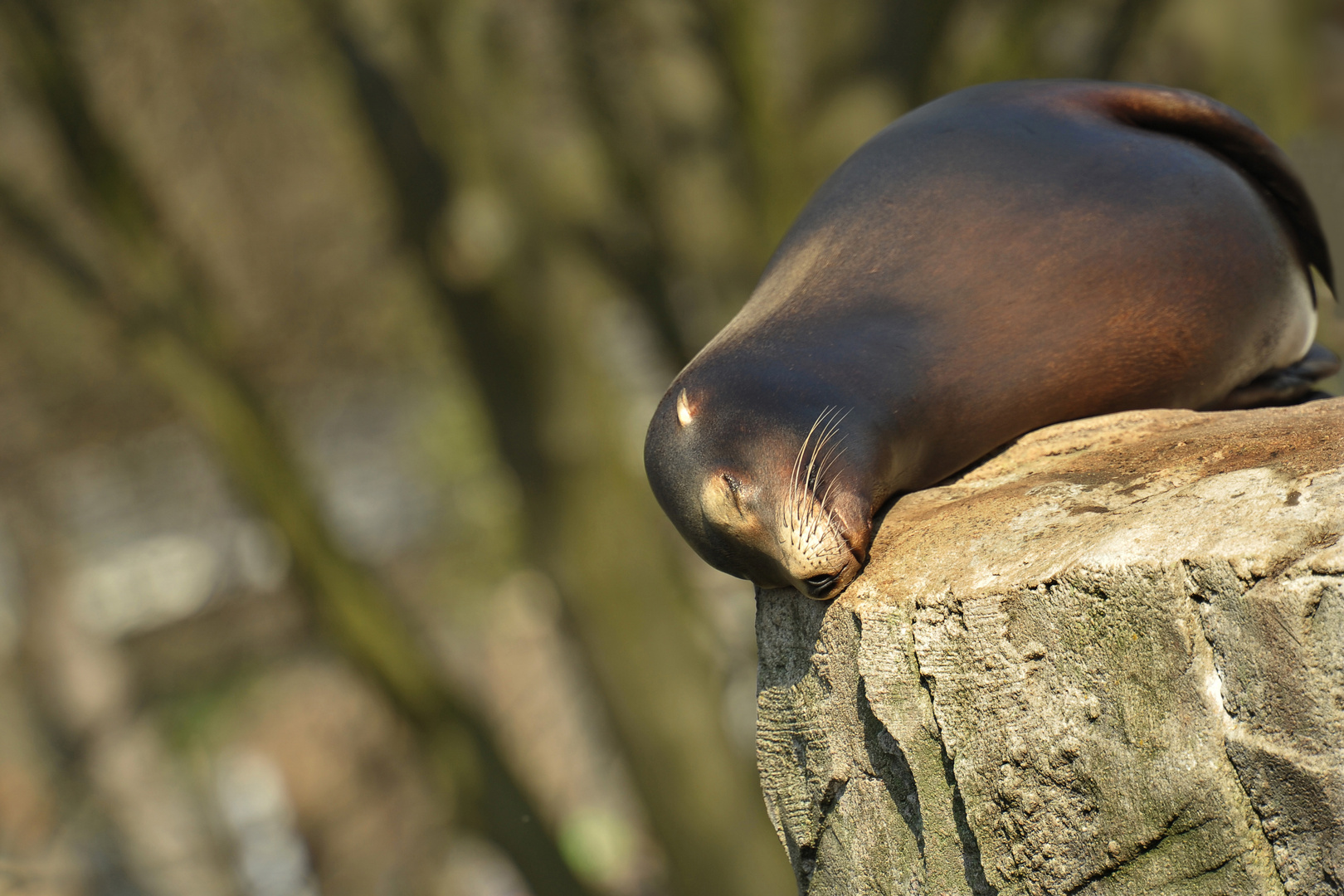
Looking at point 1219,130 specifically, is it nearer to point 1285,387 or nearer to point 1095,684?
point 1285,387

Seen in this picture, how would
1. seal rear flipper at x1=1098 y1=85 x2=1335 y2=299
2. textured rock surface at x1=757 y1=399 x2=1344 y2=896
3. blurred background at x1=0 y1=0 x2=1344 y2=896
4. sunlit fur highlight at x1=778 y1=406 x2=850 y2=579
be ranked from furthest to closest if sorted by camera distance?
1. blurred background at x1=0 y1=0 x2=1344 y2=896
2. seal rear flipper at x1=1098 y1=85 x2=1335 y2=299
3. sunlit fur highlight at x1=778 y1=406 x2=850 y2=579
4. textured rock surface at x1=757 y1=399 x2=1344 y2=896

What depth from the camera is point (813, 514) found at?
1.75m

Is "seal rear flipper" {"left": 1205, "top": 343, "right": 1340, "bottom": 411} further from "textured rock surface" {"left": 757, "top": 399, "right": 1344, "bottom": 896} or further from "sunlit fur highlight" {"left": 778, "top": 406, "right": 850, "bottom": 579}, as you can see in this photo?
"sunlit fur highlight" {"left": 778, "top": 406, "right": 850, "bottom": 579}

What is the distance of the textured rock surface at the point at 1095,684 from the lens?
1.34 metres

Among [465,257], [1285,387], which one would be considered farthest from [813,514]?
[465,257]

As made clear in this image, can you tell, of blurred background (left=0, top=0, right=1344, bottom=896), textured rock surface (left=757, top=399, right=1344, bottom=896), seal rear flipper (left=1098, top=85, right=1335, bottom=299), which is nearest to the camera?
textured rock surface (left=757, top=399, right=1344, bottom=896)

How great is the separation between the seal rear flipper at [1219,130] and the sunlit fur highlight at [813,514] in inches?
38.6

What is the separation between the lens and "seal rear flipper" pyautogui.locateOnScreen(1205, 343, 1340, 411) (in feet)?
7.64

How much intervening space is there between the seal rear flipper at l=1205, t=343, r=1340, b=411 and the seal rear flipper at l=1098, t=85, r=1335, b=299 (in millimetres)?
247

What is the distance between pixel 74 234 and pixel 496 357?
2.27 metres

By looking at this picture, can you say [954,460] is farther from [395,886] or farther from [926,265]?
[395,886]

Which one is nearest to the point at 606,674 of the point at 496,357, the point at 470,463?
the point at 496,357

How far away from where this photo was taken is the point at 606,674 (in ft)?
14.2

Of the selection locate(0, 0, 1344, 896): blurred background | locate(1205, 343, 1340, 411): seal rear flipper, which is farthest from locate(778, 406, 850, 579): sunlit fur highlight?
locate(0, 0, 1344, 896): blurred background
